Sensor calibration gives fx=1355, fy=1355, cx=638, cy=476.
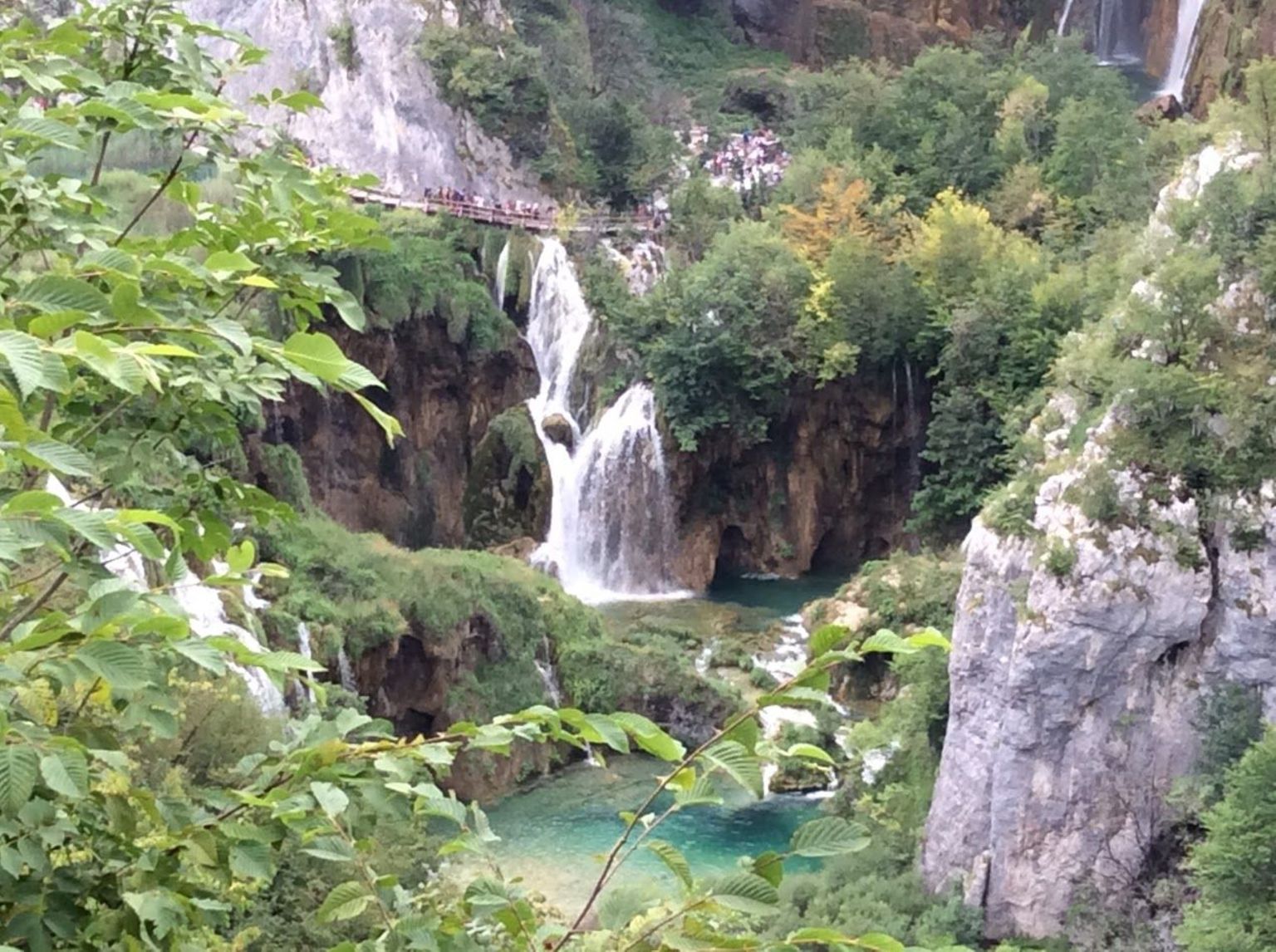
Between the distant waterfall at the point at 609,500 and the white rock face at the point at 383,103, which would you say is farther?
the white rock face at the point at 383,103

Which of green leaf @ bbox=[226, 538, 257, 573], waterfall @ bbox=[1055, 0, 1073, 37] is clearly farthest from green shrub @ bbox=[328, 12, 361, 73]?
green leaf @ bbox=[226, 538, 257, 573]

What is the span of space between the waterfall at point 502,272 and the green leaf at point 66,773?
904 inches

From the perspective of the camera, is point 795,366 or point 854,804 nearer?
point 854,804

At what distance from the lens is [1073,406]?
522 inches

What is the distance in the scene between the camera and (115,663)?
175cm

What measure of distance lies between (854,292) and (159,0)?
21478 mm

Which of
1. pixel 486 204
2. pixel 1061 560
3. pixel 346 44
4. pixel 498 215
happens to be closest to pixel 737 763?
pixel 1061 560

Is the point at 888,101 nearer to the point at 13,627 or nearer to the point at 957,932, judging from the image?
the point at 957,932

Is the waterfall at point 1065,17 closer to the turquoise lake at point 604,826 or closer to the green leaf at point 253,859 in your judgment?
the turquoise lake at point 604,826

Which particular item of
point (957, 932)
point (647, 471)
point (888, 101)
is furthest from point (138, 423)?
point (888, 101)

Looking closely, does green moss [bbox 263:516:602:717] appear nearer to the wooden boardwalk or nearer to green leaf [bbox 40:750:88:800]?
the wooden boardwalk

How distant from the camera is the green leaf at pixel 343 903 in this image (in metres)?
2.08

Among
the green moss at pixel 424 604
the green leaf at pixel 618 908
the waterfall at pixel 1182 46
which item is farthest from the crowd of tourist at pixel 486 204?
the green leaf at pixel 618 908

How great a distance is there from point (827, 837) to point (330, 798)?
722mm
